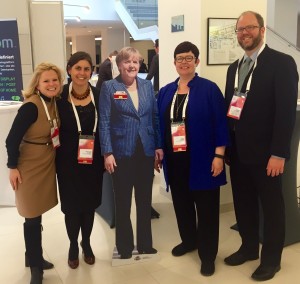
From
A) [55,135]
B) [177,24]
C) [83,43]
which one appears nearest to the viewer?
[55,135]

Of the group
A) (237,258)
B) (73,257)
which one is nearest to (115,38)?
(73,257)

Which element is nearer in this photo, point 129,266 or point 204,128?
point 204,128

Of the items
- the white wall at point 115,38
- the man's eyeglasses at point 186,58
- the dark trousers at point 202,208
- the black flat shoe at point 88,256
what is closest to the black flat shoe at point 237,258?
the dark trousers at point 202,208

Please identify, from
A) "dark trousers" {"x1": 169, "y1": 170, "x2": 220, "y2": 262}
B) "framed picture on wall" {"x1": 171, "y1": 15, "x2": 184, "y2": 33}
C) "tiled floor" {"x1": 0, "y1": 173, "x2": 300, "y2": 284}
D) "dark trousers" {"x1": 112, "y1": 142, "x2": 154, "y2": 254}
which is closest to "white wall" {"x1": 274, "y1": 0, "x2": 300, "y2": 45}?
"framed picture on wall" {"x1": 171, "y1": 15, "x2": 184, "y2": 33}

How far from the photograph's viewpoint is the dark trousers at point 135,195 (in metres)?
2.53

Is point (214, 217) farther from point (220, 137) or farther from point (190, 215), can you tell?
point (220, 137)

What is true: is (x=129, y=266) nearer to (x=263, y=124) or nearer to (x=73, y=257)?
(x=73, y=257)

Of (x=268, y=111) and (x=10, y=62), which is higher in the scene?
(x=10, y=62)

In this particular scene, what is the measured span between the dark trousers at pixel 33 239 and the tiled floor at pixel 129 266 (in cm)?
20

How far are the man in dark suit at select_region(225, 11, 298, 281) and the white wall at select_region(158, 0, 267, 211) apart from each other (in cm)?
92

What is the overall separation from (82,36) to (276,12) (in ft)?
54.7

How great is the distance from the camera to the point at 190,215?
2746 mm

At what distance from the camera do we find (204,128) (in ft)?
7.80

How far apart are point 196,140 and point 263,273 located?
3.25 feet
